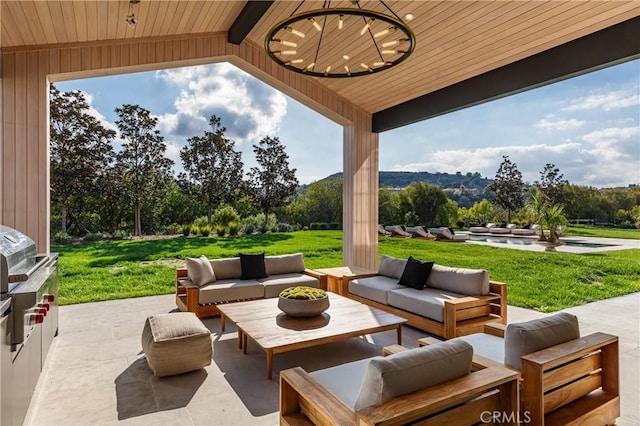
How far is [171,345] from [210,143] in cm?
652

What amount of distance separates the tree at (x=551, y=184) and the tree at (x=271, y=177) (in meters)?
5.97

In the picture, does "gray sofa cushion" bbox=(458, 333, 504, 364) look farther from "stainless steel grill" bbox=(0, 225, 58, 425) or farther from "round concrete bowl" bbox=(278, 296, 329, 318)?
"stainless steel grill" bbox=(0, 225, 58, 425)

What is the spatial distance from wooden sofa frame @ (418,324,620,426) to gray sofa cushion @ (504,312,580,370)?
43 mm

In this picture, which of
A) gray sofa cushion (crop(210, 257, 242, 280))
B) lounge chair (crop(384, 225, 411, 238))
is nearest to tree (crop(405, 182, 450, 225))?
lounge chair (crop(384, 225, 411, 238))

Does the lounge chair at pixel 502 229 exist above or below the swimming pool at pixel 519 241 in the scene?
above

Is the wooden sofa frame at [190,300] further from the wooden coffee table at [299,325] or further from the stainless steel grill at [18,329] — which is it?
the stainless steel grill at [18,329]

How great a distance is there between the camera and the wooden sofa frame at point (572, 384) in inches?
81.0

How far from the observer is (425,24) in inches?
178

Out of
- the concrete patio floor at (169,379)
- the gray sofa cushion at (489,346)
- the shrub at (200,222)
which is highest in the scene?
the shrub at (200,222)

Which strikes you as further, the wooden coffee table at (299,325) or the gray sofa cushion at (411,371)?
the wooden coffee table at (299,325)

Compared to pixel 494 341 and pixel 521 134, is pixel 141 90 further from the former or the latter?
pixel 521 134

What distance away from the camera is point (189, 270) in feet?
16.7

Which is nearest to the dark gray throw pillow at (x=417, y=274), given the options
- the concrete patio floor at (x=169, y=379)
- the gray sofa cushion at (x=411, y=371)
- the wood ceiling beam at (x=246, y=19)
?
the concrete patio floor at (x=169, y=379)

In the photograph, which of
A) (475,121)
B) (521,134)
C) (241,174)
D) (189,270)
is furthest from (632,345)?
(475,121)
